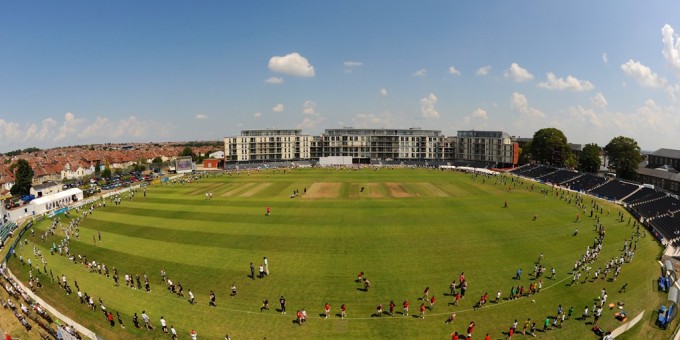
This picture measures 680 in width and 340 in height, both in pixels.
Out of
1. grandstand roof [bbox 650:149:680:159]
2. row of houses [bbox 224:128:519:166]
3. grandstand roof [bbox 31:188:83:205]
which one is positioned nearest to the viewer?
grandstand roof [bbox 31:188:83:205]

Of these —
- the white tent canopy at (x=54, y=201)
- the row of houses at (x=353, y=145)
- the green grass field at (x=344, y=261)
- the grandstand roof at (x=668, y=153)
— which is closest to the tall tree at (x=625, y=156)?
the grandstand roof at (x=668, y=153)

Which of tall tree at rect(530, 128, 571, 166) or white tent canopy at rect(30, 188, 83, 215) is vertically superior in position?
tall tree at rect(530, 128, 571, 166)

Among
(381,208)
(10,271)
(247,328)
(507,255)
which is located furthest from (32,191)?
(507,255)

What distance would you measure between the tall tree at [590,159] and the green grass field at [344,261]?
42021 millimetres

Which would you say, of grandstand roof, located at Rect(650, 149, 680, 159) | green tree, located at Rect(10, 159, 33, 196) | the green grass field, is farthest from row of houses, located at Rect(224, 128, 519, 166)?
the green grass field

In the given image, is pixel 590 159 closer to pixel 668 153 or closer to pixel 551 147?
pixel 551 147

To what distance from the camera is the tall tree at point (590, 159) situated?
89812mm

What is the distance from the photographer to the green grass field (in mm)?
22094

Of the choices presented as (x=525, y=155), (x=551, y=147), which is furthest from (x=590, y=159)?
(x=525, y=155)

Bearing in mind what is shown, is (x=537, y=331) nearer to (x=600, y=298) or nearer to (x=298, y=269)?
(x=600, y=298)

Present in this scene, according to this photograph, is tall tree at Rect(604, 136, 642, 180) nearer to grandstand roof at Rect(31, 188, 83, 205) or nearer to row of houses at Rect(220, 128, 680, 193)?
row of houses at Rect(220, 128, 680, 193)

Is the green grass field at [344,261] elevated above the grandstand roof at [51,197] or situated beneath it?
situated beneath

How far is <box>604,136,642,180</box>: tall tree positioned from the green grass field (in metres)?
35.8

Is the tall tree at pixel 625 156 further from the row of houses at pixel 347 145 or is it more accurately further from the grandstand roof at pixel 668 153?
the row of houses at pixel 347 145
